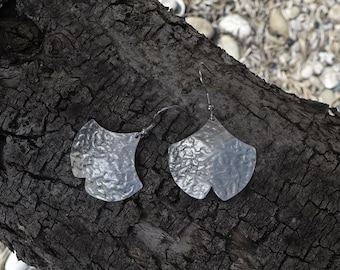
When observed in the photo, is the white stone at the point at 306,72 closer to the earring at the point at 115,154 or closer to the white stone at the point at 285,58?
the white stone at the point at 285,58

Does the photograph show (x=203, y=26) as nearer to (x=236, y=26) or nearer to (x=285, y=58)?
(x=236, y=26)

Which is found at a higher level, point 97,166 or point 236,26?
point 97,166

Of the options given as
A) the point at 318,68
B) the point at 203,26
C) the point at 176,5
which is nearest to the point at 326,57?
the point at 318,68

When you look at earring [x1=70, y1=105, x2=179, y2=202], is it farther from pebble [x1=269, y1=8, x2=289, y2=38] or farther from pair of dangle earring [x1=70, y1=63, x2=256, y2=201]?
pebble [x1=269, y1=8, x2=289, y2=38]

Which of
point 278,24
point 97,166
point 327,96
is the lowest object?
point 327,96

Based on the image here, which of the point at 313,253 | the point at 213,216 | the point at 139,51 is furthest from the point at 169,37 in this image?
the point at 313,253

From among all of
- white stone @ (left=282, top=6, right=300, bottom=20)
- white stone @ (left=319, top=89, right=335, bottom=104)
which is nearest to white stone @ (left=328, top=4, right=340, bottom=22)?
white stone @ (left=282, top=6, right=300, bottom=20)

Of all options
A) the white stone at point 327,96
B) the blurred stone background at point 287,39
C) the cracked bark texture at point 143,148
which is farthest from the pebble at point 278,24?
the cracked bark texture at point 143,148

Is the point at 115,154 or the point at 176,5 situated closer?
the point at 115,154
